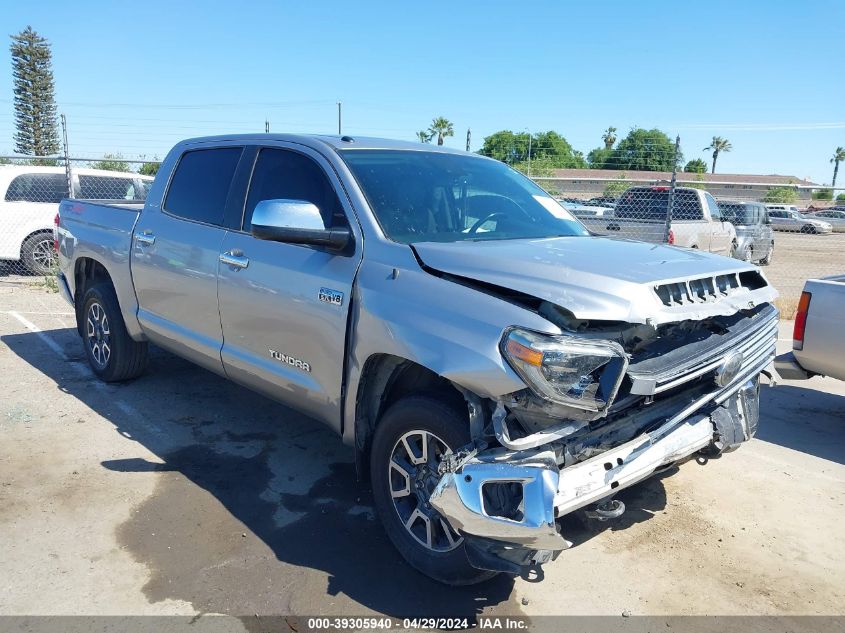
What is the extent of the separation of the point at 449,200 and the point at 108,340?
3.39 metres

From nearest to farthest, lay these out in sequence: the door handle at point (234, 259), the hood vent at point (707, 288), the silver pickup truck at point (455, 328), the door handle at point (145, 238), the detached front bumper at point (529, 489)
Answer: the detached front bumper at point (529, 489) < the silver pickup truck at point (455, 328) < the hood vent at point (707, 288) < the door handle at point (234, 259) < the door handle at point (145, 238)

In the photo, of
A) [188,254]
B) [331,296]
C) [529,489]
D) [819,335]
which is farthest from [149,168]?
[529,489]

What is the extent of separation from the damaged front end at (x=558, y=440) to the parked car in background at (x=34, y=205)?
10.4 meters

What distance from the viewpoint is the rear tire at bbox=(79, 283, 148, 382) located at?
18.2 feet

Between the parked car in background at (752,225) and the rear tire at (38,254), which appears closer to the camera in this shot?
the rear tire at (38,254)

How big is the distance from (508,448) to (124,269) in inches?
151

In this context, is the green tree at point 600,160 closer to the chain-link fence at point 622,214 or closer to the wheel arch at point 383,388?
the chain-link fence at point 622,214

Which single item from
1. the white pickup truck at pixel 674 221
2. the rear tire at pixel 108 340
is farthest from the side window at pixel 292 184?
the white pickup truck at pixel 674 221

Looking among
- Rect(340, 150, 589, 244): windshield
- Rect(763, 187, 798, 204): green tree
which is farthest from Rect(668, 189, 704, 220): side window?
Rect(763, 187, 798, 204): green tree

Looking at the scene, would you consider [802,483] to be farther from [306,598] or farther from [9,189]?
[9,189]

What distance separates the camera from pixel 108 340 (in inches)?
224

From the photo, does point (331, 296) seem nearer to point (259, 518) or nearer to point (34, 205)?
point (259, 518)

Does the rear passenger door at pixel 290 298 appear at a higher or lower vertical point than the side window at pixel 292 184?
lower

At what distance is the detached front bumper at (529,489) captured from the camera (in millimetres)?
2494
